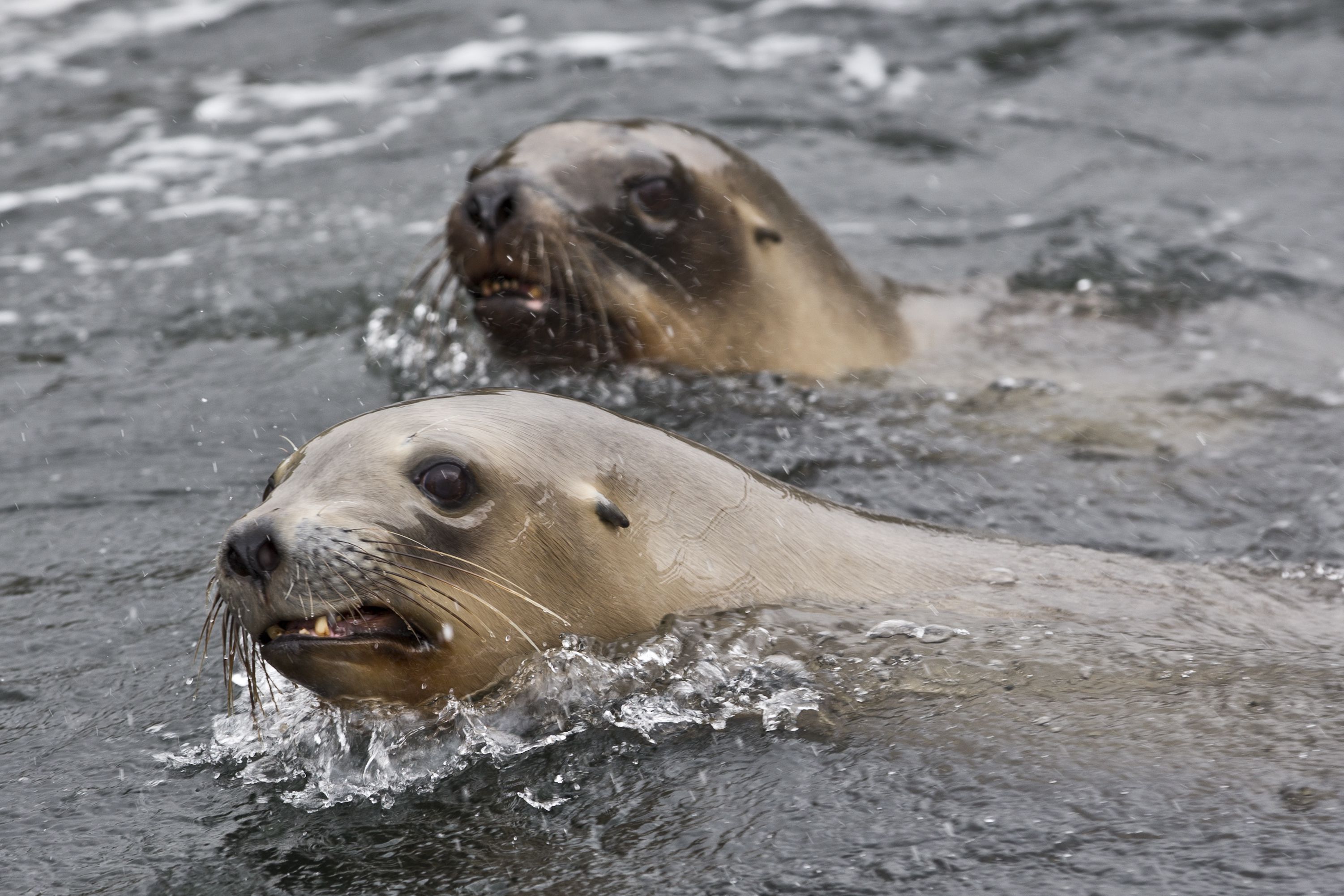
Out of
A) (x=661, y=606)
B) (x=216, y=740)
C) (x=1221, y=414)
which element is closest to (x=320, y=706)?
(x=216, y=740)

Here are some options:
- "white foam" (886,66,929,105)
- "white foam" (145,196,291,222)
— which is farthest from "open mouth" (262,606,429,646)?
"white foam" (886,66,929,105)

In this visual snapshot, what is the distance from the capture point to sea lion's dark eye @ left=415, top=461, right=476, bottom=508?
393 centimetres

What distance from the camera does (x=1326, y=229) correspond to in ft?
28.0

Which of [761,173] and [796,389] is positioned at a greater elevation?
[761,173]

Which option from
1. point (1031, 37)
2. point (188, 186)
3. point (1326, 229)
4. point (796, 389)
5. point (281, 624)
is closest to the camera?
point (281, 624)

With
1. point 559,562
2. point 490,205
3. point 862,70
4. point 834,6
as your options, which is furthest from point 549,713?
point 834,6

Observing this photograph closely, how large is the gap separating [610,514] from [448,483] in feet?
1.31

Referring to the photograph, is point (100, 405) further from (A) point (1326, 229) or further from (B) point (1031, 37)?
(B) point (1031, 37)

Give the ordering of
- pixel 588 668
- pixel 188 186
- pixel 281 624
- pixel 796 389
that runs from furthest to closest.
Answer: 1. pixel 188 186
2. pixel 796 389
3. pixel 588 668
4. pixel 281 624

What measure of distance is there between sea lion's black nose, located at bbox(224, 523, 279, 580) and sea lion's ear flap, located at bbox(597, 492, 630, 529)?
0.79 m

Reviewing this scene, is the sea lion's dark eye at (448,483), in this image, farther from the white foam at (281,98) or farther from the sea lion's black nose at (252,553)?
the white foam at (281,98)

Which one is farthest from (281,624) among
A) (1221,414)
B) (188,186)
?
(188,186)

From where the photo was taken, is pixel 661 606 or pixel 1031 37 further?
pixel 1031 37

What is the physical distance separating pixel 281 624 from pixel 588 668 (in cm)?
Answer: 73
